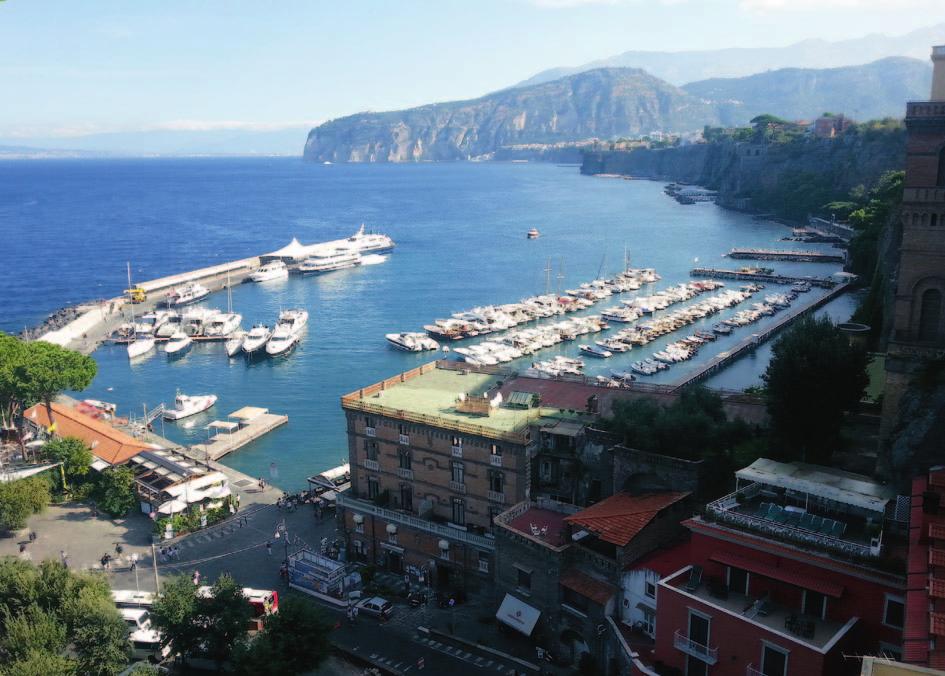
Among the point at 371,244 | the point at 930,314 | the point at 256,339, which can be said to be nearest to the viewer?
the point at 930,314

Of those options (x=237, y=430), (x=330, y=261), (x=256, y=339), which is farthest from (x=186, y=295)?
(x=237, y=430)

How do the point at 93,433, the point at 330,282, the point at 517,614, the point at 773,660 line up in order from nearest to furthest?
the point at 773,660 < the point at 517,614 < the point at 93,433 < the point at 330,282

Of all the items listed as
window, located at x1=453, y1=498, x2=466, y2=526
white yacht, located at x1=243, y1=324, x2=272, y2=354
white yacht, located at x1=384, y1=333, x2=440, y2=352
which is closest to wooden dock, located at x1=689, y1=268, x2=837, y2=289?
white yacht, located at x1=384, y1=333, x2=440, y2=352

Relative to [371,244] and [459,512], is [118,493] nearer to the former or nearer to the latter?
[459,512]

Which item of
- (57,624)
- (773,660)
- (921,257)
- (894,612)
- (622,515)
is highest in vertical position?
(921,257)

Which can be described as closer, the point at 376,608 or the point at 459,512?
the point at 376,608

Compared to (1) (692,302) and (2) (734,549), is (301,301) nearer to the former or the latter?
(1) (692,302)
